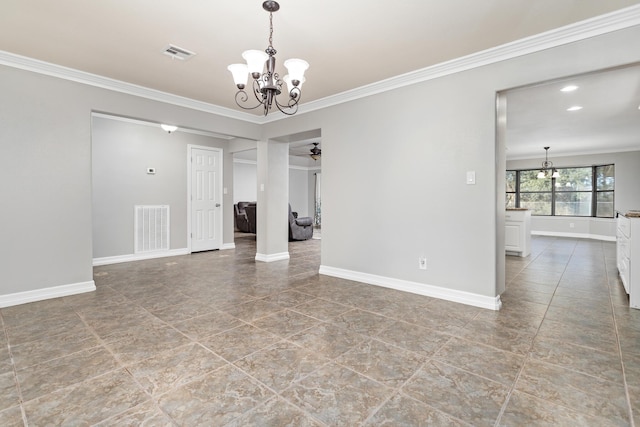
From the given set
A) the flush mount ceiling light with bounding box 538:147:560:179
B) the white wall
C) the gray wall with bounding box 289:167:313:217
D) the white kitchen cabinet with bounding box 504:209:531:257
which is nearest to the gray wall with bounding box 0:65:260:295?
the white kitchen cabinet with bounding box 504:209:531:257

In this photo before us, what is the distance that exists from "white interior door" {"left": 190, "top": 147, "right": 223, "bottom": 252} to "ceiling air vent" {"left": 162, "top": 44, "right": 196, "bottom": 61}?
3449 millimetres

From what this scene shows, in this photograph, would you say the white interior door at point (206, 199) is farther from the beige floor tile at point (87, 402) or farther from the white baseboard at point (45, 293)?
the beige floor tile at point (87, 402)

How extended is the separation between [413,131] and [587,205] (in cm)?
856

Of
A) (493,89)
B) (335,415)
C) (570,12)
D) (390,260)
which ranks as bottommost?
(335,415)

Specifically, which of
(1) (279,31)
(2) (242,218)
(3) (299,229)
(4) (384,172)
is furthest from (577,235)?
(1) (279,31)

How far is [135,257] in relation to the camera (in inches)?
219

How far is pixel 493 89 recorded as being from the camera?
9.74 ft

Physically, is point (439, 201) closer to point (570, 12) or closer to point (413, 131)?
point (413, 131)

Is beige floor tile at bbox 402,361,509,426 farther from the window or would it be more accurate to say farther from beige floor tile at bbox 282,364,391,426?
the window

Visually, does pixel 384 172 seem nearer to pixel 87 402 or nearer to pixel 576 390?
pixel 576 390

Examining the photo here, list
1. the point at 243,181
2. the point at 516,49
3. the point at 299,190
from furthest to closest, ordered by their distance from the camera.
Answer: the point at 299,190 → the point at 243,181 → the point at 516,49

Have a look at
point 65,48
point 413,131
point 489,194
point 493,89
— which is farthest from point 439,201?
point 65,48

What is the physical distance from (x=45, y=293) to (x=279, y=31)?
11.6ft

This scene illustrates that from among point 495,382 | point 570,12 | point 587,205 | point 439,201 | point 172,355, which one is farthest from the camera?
point 587,205
